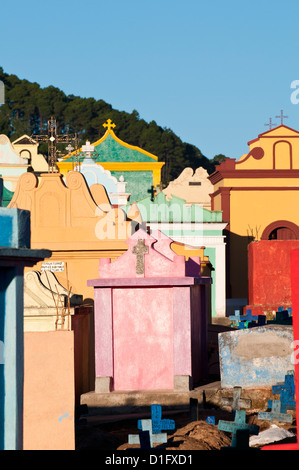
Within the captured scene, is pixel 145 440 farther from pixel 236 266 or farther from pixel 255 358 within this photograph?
pixel 236 266

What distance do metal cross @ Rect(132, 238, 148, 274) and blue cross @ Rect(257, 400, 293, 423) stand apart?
3.91 metres

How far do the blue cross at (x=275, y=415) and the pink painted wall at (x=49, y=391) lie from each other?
5.13 meters

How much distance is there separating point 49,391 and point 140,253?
7.00m

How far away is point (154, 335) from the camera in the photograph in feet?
60.1

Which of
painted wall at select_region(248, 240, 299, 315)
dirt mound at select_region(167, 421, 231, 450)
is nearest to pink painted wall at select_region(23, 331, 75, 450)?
dirt mound at select_region(167, 421, 231, 450)

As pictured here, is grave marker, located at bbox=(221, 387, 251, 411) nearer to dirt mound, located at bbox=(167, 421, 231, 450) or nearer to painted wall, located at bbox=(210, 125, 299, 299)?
dirt mound, located at bbox=(167, 421, 231, 450)


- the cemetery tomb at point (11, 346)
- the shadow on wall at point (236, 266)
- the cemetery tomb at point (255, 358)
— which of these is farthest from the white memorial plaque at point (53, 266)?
the shadow on wall at point (236, 266)

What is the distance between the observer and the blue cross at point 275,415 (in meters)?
15.6

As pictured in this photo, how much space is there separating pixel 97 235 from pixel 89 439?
27.4 ft

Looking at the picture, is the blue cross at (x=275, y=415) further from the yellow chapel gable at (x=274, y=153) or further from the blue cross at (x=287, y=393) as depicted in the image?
the yellow chapel gable at (x=274, y=153)

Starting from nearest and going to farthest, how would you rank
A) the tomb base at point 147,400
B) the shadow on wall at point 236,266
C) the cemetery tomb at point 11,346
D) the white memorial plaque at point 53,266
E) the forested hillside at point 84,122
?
1. the cemetery tomb at point 11,346
2. the tomb base at point 147,400
3. the white memorial plaque at point 53,266
4. the shadow on wall at point 236,266
5. the forested hillside at point 84,122

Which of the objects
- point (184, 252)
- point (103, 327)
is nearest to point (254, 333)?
point (103, 327)

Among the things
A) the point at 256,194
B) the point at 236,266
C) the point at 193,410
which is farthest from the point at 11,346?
the point at 256,194
